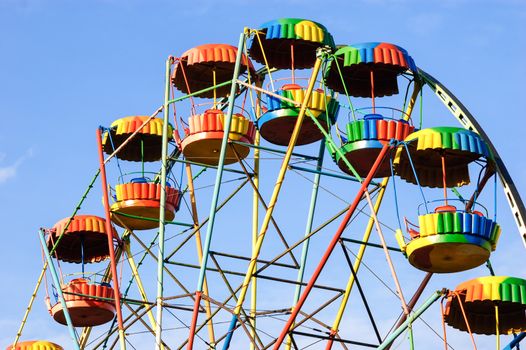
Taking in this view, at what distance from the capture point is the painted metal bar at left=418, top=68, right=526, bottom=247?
4666cm

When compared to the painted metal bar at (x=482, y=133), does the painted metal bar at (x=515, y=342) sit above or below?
below

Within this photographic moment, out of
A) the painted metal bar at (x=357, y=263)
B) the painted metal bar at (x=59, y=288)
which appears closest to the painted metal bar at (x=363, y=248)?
the painted metal bar at (x=357, y=263)

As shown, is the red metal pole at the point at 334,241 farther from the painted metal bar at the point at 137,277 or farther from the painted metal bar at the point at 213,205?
the painted metal bar at the point at 137,277

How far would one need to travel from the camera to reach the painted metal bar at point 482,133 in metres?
46.7

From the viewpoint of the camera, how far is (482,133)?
48.9 meters

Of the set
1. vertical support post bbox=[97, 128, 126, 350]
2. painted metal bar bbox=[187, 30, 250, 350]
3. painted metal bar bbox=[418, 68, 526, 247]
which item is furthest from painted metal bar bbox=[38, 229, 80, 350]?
painted metal bar bbox=[418, 68, 526, 247]

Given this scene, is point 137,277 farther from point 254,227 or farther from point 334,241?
point 334,241

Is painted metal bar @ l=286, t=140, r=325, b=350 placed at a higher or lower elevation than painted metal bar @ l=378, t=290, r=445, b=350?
higher

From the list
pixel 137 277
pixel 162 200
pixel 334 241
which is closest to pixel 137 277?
pixel 137 277

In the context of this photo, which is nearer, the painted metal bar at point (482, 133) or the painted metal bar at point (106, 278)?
the painted metal bar at point (482, 133)

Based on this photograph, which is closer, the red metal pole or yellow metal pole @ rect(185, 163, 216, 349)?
the red metal pole

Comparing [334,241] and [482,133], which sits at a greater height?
[482,133]

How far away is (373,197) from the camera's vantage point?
51406 mm

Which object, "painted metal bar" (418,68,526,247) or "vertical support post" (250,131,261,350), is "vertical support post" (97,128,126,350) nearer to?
"vertical support post" (250,131,261,350)
